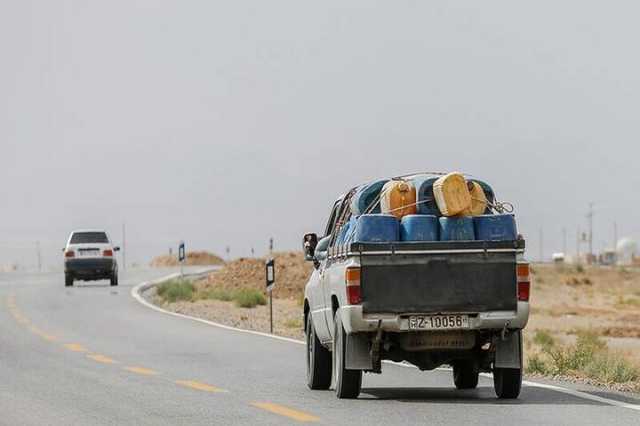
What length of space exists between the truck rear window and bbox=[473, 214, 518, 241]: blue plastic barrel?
40771 mm

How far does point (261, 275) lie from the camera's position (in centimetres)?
6291

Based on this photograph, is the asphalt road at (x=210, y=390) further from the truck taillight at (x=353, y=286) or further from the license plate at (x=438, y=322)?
the truck taillight at (x=353, y=286)

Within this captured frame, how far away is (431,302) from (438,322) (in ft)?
0.67

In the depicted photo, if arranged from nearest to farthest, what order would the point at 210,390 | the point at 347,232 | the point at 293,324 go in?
the point at 347,232, the point at 210,390, the point at 293,324

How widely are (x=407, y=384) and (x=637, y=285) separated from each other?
88.6 m

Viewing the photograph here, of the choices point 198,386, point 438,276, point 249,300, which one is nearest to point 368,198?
point 438,276

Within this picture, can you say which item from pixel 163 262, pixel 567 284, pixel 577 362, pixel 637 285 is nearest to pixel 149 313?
pixel 577 362

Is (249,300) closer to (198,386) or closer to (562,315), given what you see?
(562,315)

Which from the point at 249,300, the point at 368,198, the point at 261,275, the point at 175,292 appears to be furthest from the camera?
the point at 261,275

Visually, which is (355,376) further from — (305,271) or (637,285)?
(637,285)

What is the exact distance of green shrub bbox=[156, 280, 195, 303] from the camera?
45.7 m

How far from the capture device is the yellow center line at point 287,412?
13.4 meters

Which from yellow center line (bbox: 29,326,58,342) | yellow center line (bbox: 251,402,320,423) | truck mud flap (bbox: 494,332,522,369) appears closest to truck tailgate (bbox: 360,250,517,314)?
truck mud flap (bbox: 494,332,522,369)

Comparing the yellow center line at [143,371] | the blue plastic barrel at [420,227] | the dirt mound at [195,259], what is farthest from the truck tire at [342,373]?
the dirt mound at [195,259]
